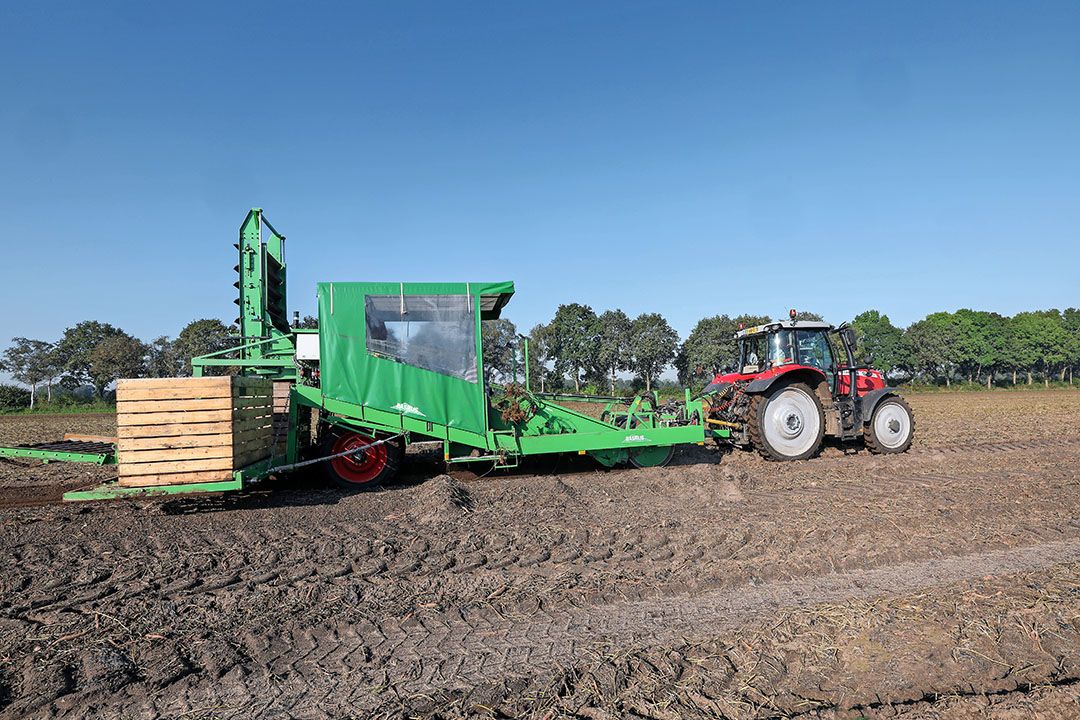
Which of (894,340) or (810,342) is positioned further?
(894,340)

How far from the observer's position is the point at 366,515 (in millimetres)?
6785

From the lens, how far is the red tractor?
10531mm

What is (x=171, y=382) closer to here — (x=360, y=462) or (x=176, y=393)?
(x=176, y=393)

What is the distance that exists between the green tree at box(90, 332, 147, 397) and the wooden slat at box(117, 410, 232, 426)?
176 ft

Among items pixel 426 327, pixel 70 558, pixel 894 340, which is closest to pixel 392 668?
pixel 70 558

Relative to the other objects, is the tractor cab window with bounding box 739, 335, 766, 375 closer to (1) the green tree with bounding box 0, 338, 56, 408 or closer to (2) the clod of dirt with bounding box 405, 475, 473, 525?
(2) the clod of dirt with bounding box 405, 475, 473, 525

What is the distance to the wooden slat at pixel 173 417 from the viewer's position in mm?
6660

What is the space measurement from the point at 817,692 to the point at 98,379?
63.2 meters

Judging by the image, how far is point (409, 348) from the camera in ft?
28.5

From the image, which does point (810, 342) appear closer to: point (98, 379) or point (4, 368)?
point (98, 379)

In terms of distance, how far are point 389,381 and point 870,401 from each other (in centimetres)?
856

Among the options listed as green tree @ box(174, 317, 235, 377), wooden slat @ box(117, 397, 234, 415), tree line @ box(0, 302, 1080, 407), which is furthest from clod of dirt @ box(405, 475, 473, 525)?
green tree @ box(174, 317, 235, 377)

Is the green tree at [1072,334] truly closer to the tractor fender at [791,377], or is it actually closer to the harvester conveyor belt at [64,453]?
the tractor fender at [791,377]

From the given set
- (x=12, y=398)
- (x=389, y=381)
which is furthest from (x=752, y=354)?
(x=12, y=398)
